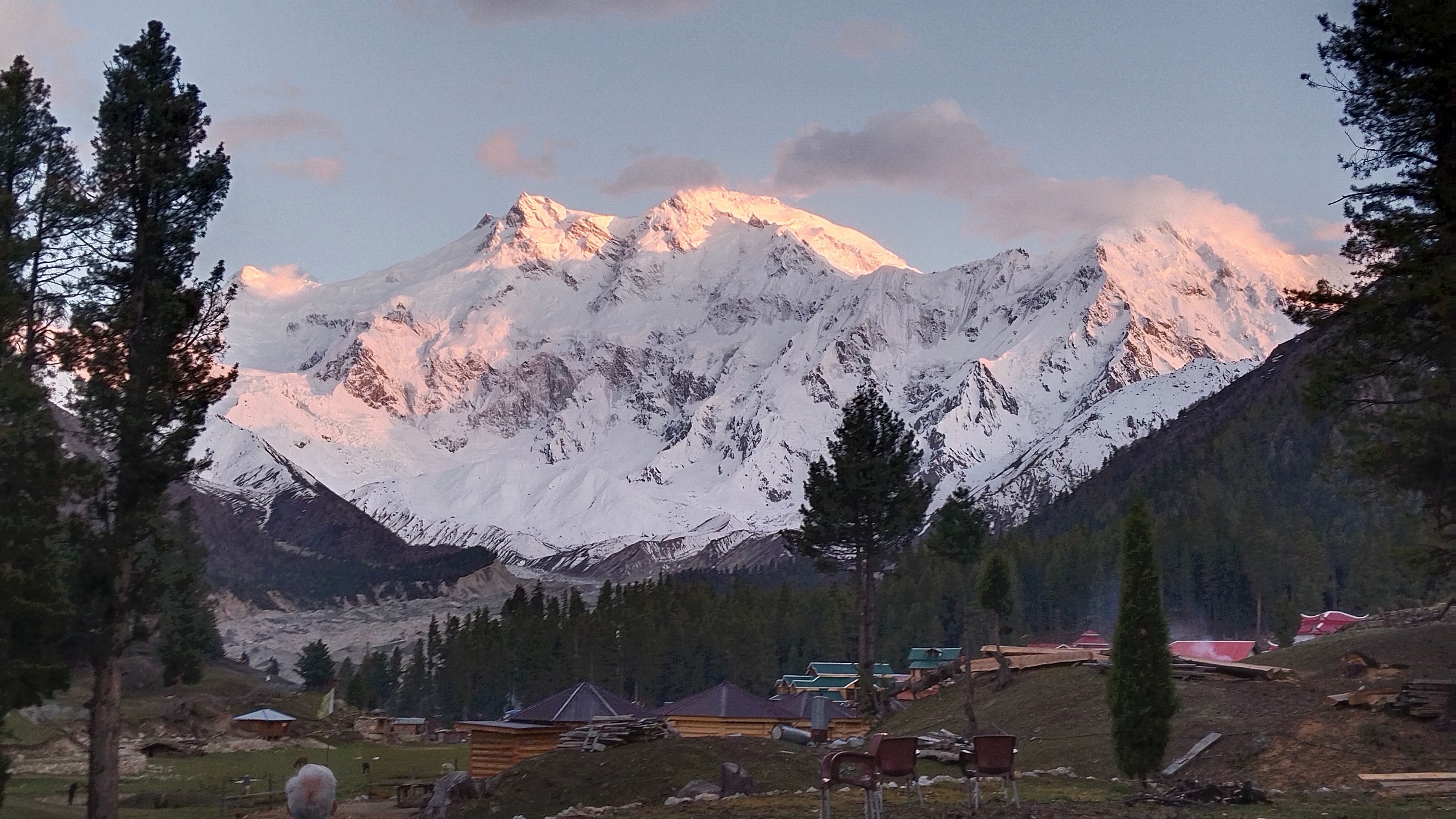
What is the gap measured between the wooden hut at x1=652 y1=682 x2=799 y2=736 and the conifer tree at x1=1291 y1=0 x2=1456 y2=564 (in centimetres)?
3037

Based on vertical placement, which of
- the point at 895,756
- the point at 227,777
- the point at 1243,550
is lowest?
the point at 227,777

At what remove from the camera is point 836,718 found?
55.1 meters

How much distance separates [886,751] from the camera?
657 inches

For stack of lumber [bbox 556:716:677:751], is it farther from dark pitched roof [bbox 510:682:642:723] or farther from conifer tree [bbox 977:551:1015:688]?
conifer tree [bbox 977:551:1015:688]

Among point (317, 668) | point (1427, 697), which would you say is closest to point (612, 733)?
point (1427, 697)

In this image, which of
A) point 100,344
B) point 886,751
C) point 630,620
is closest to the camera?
point 886,751

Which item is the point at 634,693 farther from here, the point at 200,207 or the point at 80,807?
the point at 200,207

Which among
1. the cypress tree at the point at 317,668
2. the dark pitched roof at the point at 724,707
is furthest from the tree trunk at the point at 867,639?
the cypress tree at the point at 317,668

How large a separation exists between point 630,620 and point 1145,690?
83.3 metres

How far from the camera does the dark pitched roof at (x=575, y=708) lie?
145ft

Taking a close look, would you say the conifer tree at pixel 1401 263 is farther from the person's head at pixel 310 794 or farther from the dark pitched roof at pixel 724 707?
the dark pitched roof at pixel 724 707

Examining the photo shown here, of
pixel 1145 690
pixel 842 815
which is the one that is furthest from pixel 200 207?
pixel 1145 690

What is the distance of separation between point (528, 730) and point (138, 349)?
20524 mm

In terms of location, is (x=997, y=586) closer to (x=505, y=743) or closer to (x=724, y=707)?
(x=724, y=707)
